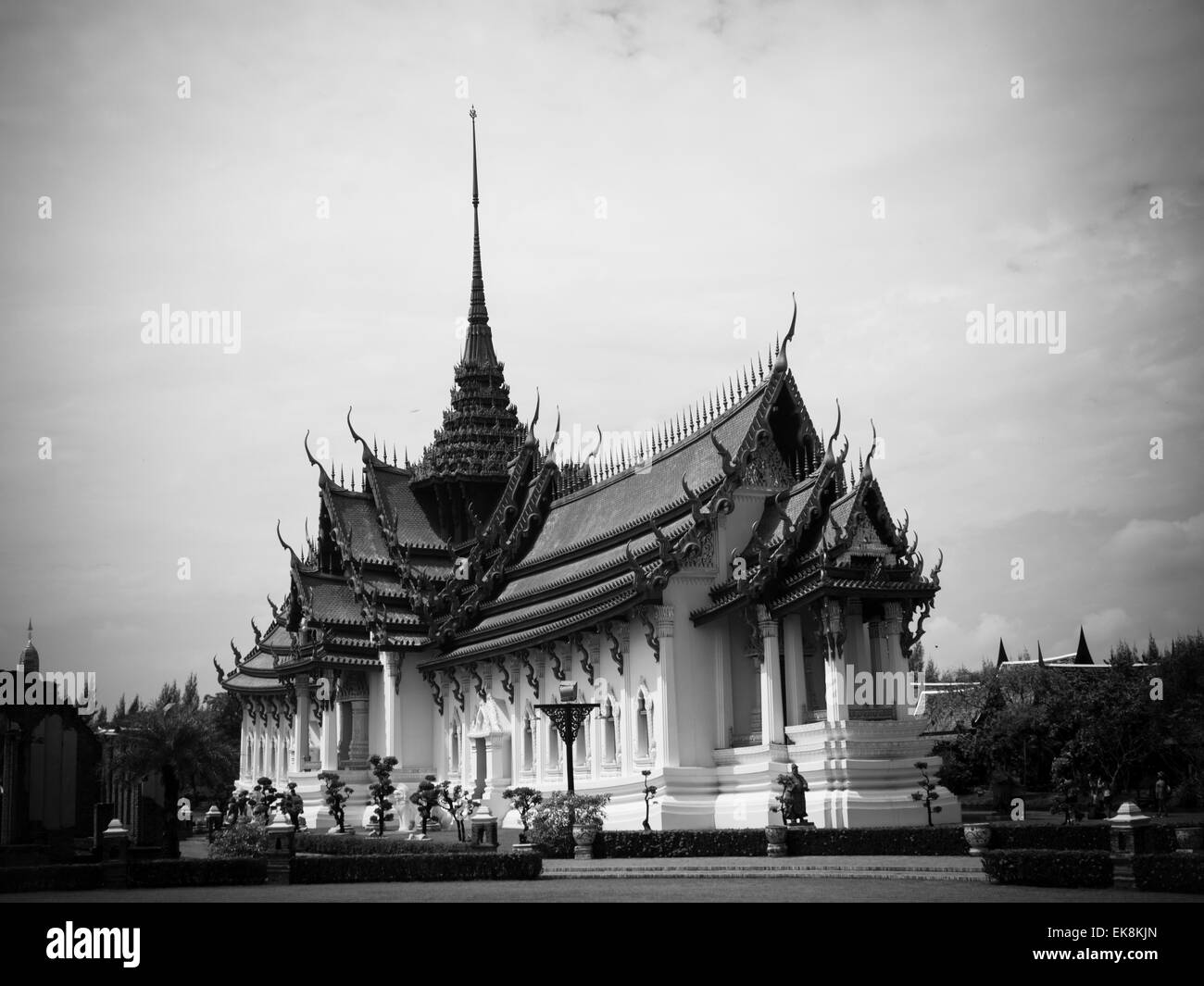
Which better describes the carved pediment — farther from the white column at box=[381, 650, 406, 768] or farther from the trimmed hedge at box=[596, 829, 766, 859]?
the trimmed hedge at box=[596, 829, 766, 859]

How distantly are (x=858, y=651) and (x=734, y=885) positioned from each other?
11709 millimetres

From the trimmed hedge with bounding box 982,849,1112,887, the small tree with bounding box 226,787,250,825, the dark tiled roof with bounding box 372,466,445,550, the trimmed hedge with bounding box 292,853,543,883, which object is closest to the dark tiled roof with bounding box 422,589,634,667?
the small tree with bounding box 226,787,250,825

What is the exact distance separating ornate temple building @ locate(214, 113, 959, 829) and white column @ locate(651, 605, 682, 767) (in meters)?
0.04

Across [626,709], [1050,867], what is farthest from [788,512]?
[1050,867]

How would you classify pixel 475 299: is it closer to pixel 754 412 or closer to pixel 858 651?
pixel 754 412

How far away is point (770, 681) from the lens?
102 ft

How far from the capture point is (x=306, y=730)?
44938 millimetres

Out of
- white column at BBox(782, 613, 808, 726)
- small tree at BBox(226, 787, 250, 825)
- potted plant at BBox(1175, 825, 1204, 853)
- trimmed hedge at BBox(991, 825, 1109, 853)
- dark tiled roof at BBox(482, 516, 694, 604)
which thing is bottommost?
small tree at BBox(226, 787, 250, 825)

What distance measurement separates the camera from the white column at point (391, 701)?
41.7 meters

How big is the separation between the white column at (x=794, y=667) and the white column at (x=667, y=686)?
2.59 m

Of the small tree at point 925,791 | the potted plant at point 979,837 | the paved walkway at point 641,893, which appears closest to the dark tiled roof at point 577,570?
the small tree at point 925,791

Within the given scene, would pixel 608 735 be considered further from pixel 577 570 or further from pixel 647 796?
pixel 577 570

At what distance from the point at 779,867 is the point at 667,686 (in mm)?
9901

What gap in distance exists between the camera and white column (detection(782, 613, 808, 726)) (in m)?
31.0
